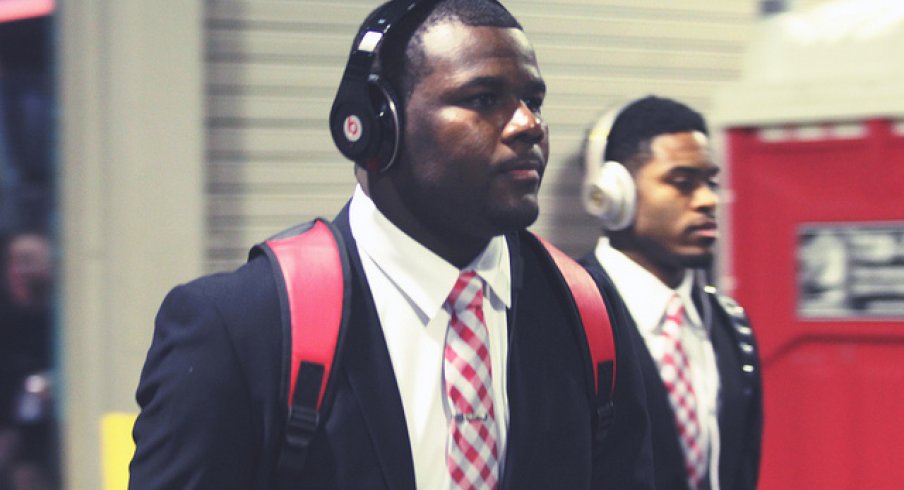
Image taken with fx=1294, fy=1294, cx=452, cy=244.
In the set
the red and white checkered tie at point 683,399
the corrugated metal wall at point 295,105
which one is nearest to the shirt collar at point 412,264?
the red and white checkered tie at point 683,399

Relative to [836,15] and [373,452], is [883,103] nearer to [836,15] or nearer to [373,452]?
[836,15]

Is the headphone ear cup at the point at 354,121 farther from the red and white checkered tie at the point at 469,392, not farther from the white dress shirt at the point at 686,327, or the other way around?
the white dress shirt at the point at 686,327

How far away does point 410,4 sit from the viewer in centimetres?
229

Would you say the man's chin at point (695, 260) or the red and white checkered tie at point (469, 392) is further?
the man's chin at point (695, 260)

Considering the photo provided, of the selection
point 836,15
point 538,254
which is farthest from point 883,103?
point 538,254

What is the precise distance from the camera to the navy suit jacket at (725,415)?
350 cm

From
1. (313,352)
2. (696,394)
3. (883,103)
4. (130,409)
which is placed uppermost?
(883,103)

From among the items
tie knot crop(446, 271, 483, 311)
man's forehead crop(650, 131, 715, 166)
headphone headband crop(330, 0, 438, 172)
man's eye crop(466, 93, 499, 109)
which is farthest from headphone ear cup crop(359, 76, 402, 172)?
man's forehead crop(650, 131, 715, 166)

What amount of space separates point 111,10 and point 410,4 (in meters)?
3.34

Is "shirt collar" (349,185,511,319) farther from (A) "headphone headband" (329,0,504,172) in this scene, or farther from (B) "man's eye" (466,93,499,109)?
(B) "man's eye" (466,93,499,109)

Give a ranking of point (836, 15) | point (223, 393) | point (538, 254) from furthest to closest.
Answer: point (836, 15)
point (538, 254)
point (223, 393)

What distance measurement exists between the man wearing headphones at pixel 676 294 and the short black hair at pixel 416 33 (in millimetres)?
1499

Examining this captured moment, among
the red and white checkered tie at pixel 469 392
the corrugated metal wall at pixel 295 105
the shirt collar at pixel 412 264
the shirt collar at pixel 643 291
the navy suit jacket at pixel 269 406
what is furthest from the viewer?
the corrugated metal wall at pixel 295 105

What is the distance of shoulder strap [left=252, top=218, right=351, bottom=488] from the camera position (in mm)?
2020
